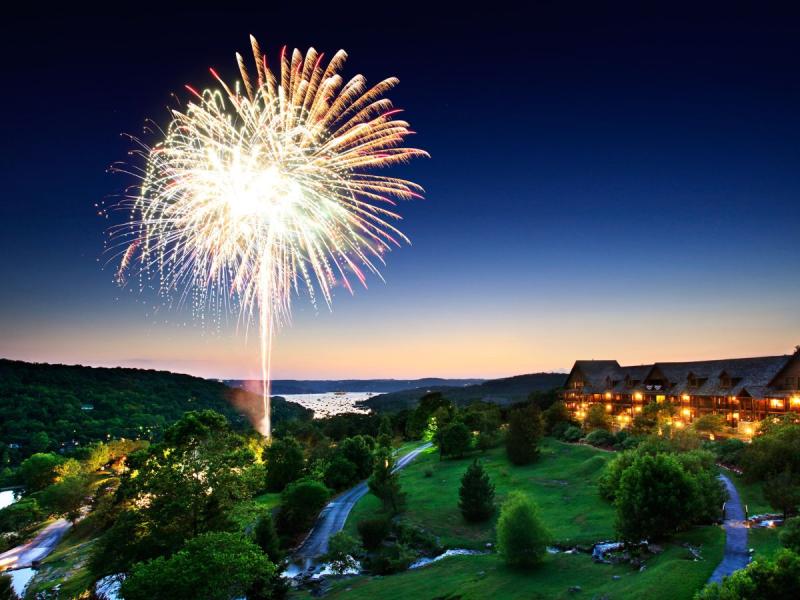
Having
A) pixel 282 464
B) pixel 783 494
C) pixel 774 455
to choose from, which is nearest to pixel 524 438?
pixel 774 455

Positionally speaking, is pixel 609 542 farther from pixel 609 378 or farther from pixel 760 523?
pixel 609 378

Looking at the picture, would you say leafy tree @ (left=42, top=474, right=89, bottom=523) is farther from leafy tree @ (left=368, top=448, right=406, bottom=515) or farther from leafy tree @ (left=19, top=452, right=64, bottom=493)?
leafy tree @ (left=368, top=448, right=406, bottom=515)

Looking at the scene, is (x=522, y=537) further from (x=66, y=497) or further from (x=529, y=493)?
(x=66, y=497)

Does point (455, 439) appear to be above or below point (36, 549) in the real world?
above

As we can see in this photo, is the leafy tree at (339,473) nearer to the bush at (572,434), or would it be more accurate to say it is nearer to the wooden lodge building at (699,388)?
the bush at (572,434)

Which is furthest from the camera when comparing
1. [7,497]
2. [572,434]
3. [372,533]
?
[7,497]

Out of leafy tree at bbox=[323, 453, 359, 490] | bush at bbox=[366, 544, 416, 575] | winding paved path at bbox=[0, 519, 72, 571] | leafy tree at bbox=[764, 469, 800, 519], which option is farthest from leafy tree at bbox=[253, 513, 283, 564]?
winding paved path at bbox=[0, 519, 72, 571]

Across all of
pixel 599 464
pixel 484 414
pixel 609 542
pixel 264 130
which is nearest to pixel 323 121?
pixel 264 130
